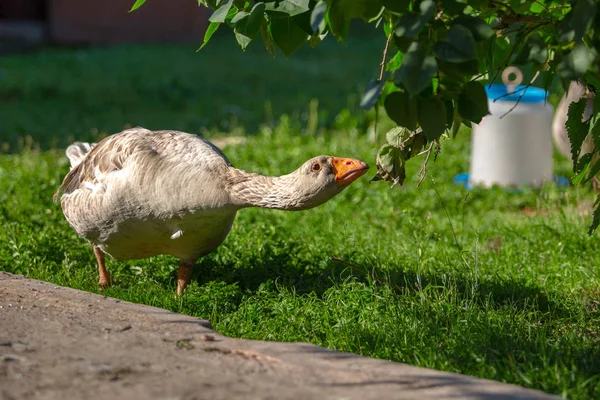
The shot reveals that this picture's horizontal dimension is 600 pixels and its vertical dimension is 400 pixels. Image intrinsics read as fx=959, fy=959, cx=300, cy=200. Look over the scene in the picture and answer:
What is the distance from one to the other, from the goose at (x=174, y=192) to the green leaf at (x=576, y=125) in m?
0.90

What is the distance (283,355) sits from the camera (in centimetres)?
356

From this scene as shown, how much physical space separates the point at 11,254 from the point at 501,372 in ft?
9.94

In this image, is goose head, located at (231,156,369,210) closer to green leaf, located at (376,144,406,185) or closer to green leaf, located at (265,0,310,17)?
green leaf, located at (376,144,406,185)

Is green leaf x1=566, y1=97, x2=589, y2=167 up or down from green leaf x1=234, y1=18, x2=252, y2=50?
down

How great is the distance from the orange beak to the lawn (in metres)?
0.69

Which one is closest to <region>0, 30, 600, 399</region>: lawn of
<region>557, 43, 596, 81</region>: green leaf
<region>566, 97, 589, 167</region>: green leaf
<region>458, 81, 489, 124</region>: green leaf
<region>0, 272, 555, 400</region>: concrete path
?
<region>0, 272, 555, 400</region>: concrete path

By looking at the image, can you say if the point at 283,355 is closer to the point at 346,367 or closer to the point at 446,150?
the point at 346,367

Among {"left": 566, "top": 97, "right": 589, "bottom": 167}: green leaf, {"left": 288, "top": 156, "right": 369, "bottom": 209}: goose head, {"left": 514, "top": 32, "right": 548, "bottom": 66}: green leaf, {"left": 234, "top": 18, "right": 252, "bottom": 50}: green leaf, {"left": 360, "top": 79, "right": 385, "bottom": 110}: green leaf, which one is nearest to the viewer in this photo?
{"left": 360, "top": 79, "right": 385, "bottom": 110}: green leaf

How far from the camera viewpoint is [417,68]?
315cm

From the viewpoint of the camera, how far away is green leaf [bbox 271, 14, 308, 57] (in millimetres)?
3605

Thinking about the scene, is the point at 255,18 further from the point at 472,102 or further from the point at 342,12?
the point at 472,102

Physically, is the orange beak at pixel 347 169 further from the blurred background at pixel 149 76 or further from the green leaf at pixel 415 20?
the blurred background at pixel 149 76

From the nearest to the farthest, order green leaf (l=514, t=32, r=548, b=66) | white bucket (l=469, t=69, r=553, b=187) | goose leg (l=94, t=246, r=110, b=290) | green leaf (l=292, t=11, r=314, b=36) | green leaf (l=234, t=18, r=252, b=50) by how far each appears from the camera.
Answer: green leaf (l=514, t=32, r=548, b=66) → green leaf (l=292, t=11, r=314, b=36) → green leaf (l=234, t=18, r=252, b=50) → goose leg (l=94, t=246, r=110, b=290) → white bucket (l=469, t=69, r=553, b=187)

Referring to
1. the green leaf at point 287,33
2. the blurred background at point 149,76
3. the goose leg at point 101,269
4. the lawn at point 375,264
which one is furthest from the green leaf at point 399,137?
the blurred background at point 149,76
